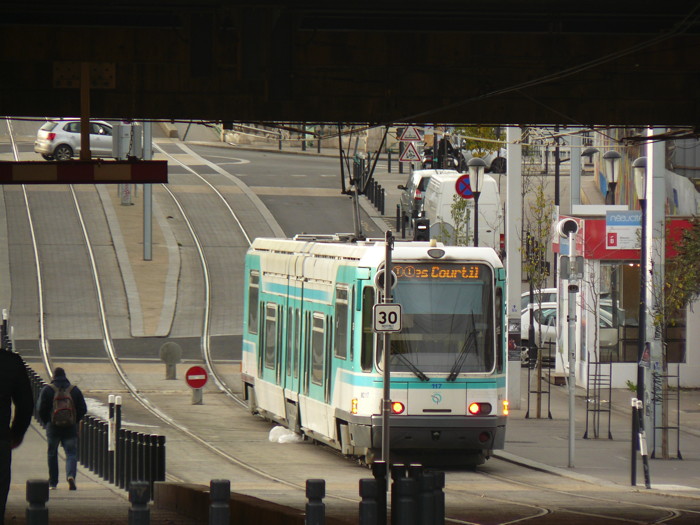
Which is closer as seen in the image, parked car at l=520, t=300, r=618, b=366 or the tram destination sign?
the tram destination sign

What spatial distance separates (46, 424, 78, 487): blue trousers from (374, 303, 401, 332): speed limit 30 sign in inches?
169

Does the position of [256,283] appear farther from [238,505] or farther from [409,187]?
[409,187]

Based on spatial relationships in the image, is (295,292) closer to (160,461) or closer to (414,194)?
(160,461)

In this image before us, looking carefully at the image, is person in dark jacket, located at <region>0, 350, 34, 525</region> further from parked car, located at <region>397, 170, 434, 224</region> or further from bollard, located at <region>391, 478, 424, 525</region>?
parked car, located at <region>397, 170, 434, 224</region>

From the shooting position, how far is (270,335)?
987 inches

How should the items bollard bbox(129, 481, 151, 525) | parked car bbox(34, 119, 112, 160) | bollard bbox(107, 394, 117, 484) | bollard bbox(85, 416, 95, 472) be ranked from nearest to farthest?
bollard bbox(129, 481, 151, 525) < bollard bbox(107, 394, 117, 484) < bollard bbox(85, 416, 95, 472) < parked car bbox(34, 119, 112, 160)

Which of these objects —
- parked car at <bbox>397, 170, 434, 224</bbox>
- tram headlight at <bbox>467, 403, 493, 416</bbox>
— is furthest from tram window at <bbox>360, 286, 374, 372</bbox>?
parked car at <bbox>397, 170, 434, 224</bbox>

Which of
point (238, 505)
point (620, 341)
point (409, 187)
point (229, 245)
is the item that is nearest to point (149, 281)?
point (229, 245)

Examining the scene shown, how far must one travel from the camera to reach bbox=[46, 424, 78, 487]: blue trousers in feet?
63.1

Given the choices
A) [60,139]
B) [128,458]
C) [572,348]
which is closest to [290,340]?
[572,348]

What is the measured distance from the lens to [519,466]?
872 inches

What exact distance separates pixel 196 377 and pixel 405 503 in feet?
52.9

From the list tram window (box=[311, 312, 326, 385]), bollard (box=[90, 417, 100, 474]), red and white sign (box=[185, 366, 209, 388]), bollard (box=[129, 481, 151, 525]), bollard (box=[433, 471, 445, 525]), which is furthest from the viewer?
red and white sign (box=[185, 366, 209, 388])

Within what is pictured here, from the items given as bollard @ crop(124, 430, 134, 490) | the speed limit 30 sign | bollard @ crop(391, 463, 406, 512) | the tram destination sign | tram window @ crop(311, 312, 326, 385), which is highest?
the tram destination sign
